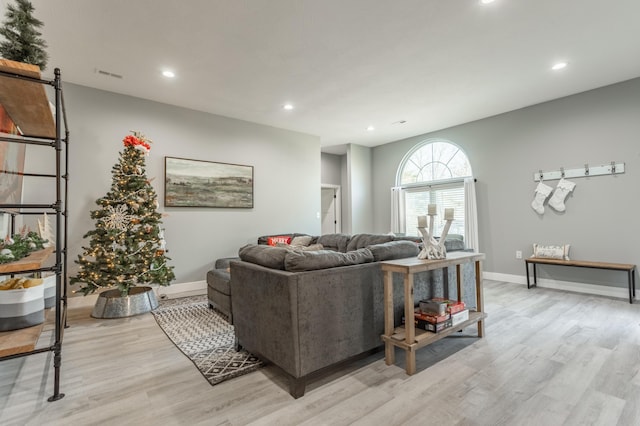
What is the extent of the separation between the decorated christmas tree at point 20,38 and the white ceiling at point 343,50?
0.95 m

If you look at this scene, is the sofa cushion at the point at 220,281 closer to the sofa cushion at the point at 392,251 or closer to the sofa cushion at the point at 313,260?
the sofa cushion at the point at 313,260

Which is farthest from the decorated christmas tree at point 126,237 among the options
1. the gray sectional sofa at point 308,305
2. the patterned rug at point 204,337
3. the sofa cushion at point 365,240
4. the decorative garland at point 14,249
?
the sofa cushion at point 365,240

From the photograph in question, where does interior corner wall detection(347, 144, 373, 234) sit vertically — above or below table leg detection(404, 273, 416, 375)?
above

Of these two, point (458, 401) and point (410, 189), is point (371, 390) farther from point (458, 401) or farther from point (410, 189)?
point (410, 189)

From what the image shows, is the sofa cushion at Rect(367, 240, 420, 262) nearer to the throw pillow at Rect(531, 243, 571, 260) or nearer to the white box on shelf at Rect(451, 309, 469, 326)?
the white box on shelf at Rect(451, 309, 469, 326)

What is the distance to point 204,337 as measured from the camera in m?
2.76

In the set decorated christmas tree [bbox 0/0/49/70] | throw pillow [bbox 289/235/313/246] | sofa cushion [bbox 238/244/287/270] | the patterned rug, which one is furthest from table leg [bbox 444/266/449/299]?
decorated christmas tree [bbox 0/0/49/70]

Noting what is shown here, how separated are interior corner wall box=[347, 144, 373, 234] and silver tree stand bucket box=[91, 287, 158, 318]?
4.62 m

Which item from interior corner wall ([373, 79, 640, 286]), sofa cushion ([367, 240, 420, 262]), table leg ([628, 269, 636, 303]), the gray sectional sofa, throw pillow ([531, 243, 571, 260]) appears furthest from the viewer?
throw pillow ([531, 243, 571, 260])

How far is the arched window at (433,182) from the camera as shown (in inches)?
231

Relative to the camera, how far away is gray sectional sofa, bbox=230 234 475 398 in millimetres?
1812

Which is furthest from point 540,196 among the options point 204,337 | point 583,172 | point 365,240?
point 204,337

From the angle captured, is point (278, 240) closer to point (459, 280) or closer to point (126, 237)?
point (126, 237)

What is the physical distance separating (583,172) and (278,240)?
4.76 m
